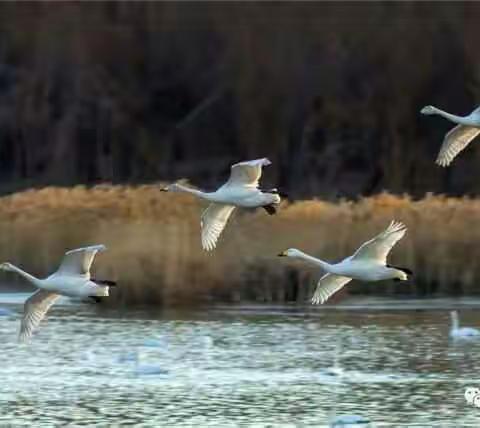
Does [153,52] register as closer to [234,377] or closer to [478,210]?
[478,210]

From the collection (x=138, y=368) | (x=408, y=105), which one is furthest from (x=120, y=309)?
(x=408, y=105)

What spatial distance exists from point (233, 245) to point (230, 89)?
42.4 ft

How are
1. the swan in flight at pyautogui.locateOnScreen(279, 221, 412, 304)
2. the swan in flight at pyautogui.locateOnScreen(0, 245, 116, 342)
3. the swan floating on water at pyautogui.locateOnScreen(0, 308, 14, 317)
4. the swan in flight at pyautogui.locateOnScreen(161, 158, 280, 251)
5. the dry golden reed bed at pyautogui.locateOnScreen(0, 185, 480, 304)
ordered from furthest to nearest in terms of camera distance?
the dry golden reed bed at pyautogui.locateOnScreen(0, 185, 480, 304) → the swan floating on water at pyautogui.locateOnScreen(0, 308, 14, 317) → the swan in flight at pyautogui.locateOnScreen(161, 158, 280, 251) → the swan in flight at pyautogui.locateOnScreen(279, 221, 412, 304) → the swan in flight at pyautogui.locateOnScreen(0, 245, 116, 342)

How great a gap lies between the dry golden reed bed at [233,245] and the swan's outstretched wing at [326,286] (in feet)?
23.1

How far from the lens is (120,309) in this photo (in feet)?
76.2

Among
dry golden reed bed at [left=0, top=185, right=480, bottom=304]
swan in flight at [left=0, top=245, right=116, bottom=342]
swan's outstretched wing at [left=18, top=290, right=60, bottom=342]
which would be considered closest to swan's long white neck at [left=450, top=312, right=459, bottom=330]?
dry golden reed bed at [left=0, top=185, right=480, bottom=304]

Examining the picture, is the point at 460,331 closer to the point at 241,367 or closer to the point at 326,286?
the point at 241,367

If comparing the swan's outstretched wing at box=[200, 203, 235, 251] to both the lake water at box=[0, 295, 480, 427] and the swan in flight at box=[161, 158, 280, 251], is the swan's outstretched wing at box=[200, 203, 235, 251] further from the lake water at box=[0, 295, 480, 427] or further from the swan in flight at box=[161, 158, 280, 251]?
the lake water at box=[0, 295, 480, 427]

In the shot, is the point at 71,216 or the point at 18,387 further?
the point at 71,216

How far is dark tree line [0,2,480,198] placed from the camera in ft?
114

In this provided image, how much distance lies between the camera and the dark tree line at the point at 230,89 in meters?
34.7

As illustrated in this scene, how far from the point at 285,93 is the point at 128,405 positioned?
1827cm

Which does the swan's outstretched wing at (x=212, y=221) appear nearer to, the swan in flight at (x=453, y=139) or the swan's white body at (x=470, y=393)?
the swan in flight at (x=453, y=139)

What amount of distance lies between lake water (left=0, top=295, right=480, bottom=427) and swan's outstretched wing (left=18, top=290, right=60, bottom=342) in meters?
1.10
